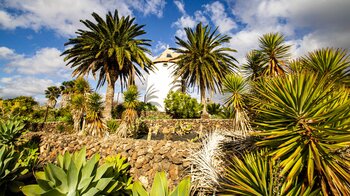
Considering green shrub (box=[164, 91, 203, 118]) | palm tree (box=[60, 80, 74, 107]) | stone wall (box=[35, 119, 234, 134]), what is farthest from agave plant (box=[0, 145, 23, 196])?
palm tree (box=[60, 80, 74, 107])

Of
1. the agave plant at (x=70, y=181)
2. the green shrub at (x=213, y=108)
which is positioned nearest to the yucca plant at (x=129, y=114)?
the agave plant at (x=70, y=181)

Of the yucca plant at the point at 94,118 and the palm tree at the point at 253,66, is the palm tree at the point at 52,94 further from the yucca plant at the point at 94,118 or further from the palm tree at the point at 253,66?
the palm tree at the point at 253,66

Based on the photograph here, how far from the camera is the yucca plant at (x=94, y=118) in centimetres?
968

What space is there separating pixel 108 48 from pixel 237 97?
1552 cm

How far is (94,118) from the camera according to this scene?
9680 millimetres

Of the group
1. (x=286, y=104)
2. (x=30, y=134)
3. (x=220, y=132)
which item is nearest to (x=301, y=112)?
(x=286, y=104)

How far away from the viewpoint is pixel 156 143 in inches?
202

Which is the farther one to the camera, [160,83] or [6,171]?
[160,83]

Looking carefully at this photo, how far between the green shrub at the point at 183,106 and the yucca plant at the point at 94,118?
11624mm

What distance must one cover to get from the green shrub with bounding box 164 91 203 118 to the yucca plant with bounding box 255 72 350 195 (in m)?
18.1

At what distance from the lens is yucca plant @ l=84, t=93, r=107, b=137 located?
968cm

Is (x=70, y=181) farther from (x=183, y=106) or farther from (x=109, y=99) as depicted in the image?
(x=183, y=106)

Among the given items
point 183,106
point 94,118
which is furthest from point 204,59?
point 94,118

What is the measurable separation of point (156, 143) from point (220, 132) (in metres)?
1.97
